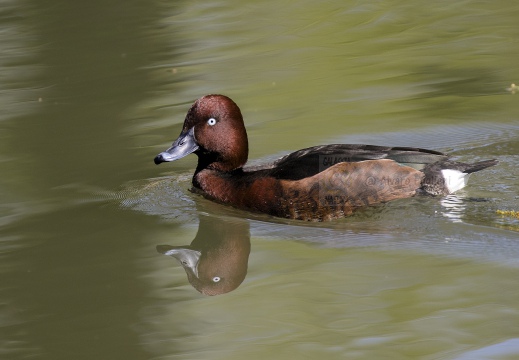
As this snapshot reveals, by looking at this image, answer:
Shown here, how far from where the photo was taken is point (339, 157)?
6.78m

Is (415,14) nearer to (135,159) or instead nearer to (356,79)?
(356,79)

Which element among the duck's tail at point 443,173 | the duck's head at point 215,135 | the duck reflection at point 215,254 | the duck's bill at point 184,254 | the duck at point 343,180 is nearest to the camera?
the duck reflection at point 215,254

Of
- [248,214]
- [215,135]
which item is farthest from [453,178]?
[215,135]

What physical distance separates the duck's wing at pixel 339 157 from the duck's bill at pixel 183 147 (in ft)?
2.78

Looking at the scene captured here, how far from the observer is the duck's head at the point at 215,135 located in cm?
743

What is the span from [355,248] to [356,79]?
14.9ft

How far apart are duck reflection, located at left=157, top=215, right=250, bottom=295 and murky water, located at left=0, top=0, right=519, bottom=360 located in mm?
20

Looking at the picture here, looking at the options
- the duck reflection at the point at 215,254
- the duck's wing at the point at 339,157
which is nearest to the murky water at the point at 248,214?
the duck reflection at the point at 215,254

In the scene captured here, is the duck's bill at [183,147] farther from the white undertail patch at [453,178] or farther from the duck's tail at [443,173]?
the white undertail patch at [453,178]

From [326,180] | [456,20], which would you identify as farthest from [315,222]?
[456,20]

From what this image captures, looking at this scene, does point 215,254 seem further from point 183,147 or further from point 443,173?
point 443,173

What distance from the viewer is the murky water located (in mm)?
5031

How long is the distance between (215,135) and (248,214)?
779 mm

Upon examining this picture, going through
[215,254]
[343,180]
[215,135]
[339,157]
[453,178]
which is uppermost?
[215,135]
